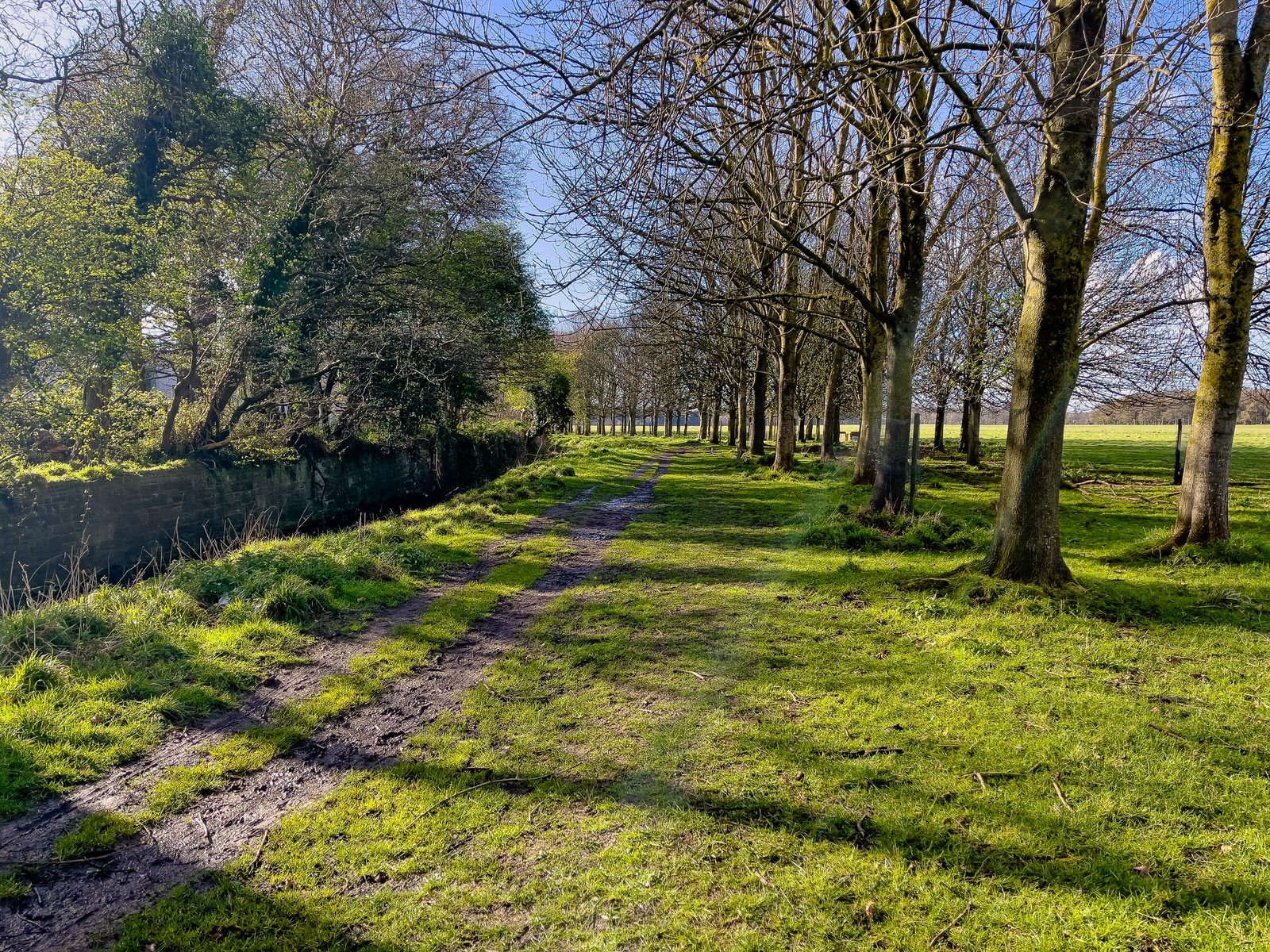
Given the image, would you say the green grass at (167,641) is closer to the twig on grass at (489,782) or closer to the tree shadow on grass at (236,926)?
the tree shadow on grass at (236,926)

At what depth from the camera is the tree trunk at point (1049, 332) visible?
5.49 m

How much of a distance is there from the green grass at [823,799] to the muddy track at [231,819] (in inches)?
7.3

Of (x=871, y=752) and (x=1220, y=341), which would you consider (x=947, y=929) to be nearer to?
(x=871, y=752)

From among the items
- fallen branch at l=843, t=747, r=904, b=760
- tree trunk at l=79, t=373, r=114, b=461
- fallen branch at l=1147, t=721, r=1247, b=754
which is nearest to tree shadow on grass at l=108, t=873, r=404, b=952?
fallen branch at l=843, t=747, r=904, b=760

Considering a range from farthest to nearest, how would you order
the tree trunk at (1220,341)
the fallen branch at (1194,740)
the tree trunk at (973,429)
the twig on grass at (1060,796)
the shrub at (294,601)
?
the tree trunk at (973,429) → the tree trunk at (1220,341) → the shrub at (294,601) → the fallen branch at (1194,740) → the twig on grass at (1060,796)

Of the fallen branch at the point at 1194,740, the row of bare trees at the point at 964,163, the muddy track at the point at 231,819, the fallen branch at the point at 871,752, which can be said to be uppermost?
the row of bare trees at the point at 964,163

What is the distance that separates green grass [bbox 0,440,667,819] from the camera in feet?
12.7

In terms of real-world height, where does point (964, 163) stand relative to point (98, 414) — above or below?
above

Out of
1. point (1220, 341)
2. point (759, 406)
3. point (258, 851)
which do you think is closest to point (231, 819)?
point (258, 851)

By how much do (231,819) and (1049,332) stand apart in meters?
7.34

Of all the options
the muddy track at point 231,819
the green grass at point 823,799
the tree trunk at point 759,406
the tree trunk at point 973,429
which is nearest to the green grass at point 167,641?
the muddy track at point 231,819

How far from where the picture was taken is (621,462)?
26.6 m

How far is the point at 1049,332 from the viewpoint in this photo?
5.80m

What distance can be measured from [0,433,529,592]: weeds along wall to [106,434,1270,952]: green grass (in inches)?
225
